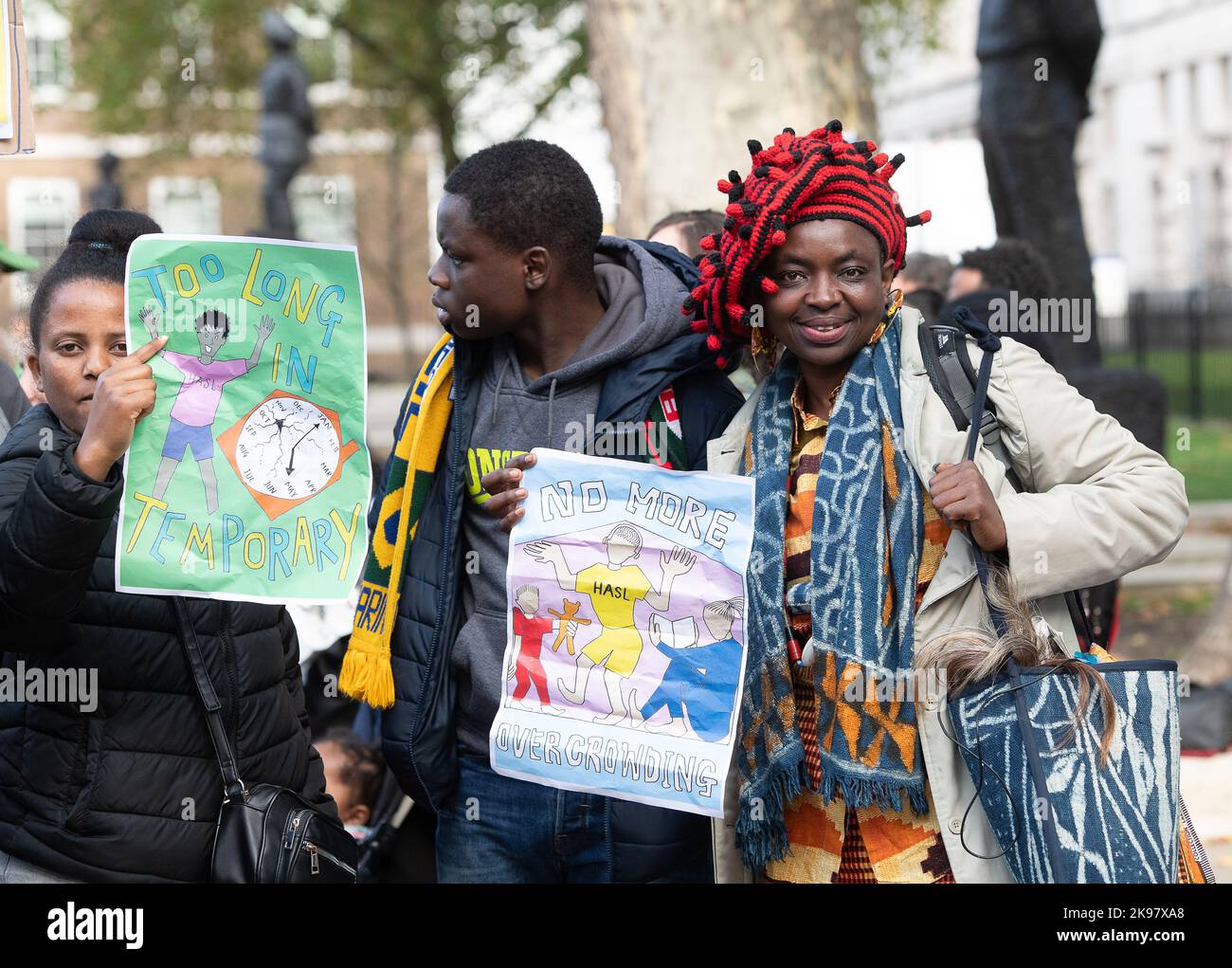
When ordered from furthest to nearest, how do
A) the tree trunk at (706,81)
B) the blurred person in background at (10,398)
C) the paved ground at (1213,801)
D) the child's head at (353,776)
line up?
the tree trunk at (706,81) < the paved ground at (1213,801) < the child's head at (353,776) < the blurred person in background at (10,398)

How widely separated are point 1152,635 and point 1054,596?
643cm

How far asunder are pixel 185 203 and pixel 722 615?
28449 mm

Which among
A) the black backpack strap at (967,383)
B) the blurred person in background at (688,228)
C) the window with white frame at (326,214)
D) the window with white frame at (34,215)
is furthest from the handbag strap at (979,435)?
the window with white frame at (34,215)

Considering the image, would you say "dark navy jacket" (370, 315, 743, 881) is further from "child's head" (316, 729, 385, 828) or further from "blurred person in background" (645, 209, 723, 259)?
"child's head" (316, 729, 385, 828)

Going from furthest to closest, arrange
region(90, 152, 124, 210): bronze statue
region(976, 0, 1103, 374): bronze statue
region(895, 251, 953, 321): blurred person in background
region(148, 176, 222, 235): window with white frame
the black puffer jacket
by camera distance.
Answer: region(148, 176, 222, 235): window with white frame < region(90, 152, 124, 210): bronze statue < region(976, 0, 1103, 374): bronze statue < region(895, 251, 953, 321): blurred person in background < the black puffer jacket

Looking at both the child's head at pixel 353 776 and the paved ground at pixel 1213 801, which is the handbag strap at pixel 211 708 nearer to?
the child's head at pixel 353 776

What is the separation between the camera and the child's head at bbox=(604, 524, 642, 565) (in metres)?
2.81

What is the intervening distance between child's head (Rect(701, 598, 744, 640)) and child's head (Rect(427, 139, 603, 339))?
0.71m

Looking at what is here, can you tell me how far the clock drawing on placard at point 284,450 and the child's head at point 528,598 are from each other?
0.42 metres

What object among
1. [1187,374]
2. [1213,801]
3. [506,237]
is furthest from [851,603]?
[1187,374]

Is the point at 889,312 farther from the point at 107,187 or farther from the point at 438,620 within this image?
the point at 107,187

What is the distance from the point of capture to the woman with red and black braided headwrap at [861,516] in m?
2.56

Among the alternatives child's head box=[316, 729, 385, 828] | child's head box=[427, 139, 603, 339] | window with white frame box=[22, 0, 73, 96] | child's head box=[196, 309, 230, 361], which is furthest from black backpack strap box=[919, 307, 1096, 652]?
window with white frame box=[22, 0, 73, 96]
